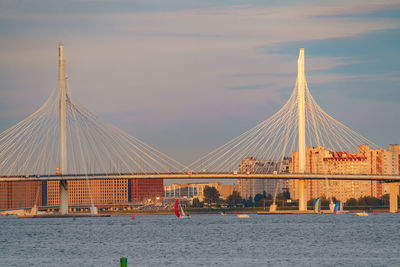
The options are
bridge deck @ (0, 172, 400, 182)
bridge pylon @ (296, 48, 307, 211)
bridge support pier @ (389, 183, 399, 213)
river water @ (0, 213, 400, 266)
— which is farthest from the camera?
bridge support pier @ (389, 183, 399, 213)

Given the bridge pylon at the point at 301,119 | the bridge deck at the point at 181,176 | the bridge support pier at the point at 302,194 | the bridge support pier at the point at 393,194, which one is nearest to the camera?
the bridge pylon at the point at 301,119

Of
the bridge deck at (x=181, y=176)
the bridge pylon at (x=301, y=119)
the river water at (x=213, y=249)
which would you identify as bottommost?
the river water at (x=213, y=249)

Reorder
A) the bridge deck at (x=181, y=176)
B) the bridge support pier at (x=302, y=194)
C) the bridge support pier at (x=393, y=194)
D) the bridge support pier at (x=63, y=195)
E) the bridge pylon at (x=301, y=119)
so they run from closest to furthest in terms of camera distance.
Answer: the bridge pylon at (x=301, y=119) < the bridge deck at (x=181, y=176) < the bridge support pier at (x=63, y=195) < the bridge support pier at (x=302, y=194) < the bridge support pier at (x=393, y=194)

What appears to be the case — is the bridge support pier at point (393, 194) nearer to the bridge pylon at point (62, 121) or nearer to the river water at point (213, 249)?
the bridge pylon at point (62, 121)

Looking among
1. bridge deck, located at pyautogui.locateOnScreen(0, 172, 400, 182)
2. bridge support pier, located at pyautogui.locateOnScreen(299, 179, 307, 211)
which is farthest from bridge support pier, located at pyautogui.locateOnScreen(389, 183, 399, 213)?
bridge support pier, located at pyautogui.locateOnScreen(299, 179, 307, 211)

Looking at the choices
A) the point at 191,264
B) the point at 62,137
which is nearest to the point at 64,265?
the point at 191,264

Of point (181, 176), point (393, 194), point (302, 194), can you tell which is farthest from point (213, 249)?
point (393, 194)

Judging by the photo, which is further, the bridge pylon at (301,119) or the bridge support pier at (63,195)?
the bridge support pier at (63,195)

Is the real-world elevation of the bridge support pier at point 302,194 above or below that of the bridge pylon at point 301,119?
below

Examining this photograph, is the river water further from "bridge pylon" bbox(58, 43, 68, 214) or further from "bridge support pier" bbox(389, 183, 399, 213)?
"bridge support pier" bbox(389, 183, 399, 213)

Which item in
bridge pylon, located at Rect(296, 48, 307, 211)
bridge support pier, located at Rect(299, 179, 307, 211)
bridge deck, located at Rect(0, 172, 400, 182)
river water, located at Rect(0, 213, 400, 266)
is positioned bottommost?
river water, located at Rect(0, 213, 400, 266)

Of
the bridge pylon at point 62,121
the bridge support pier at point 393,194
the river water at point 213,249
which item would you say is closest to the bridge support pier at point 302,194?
the bridge support pier at point 393,194

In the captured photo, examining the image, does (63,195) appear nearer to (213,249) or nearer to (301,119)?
(301,119)

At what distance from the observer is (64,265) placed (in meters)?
38.8
